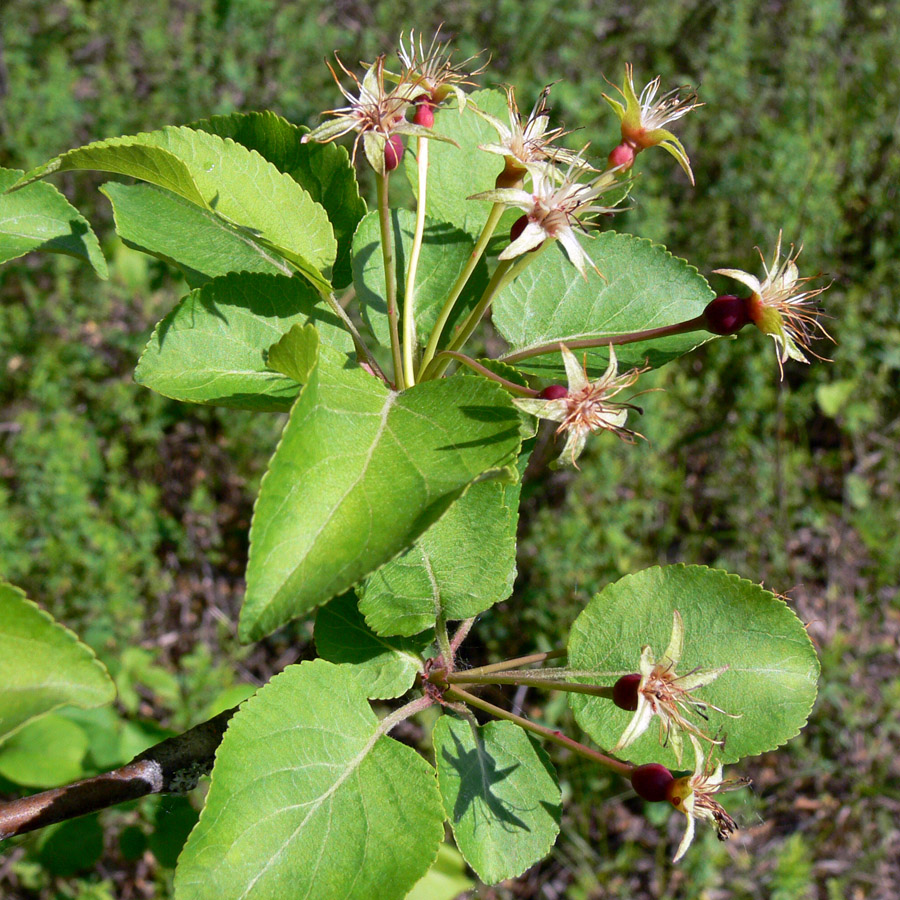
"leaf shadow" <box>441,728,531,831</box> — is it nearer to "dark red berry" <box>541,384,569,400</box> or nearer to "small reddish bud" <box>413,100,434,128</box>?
"dark red berry" <box>541,384,569,400</box>

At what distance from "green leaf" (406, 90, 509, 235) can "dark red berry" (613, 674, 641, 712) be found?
0.66m

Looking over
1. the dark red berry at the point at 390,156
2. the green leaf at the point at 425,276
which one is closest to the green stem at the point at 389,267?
the dark red berry at the point at 390,156

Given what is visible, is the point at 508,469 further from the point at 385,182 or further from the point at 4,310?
the point at 4,310

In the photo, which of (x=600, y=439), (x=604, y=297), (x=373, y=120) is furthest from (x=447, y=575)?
(x=600, y=439)

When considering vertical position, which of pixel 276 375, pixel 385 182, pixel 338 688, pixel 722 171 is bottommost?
pixel 722 171

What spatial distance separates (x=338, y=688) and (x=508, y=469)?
401mm

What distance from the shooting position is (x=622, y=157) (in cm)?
108

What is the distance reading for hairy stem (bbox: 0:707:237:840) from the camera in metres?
0.92

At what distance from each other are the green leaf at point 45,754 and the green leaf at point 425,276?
4.34 feet

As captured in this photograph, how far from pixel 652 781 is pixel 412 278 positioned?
69 centimetres

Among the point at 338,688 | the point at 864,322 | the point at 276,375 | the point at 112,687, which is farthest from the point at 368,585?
the point at 864,322

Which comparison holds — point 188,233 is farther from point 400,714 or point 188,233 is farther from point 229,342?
point 400,714

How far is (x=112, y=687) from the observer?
63cm

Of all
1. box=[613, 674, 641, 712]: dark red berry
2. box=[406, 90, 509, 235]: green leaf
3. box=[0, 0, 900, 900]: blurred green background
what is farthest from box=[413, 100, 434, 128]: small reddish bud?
box=[0, 0, 900, 900]: blurred green background
